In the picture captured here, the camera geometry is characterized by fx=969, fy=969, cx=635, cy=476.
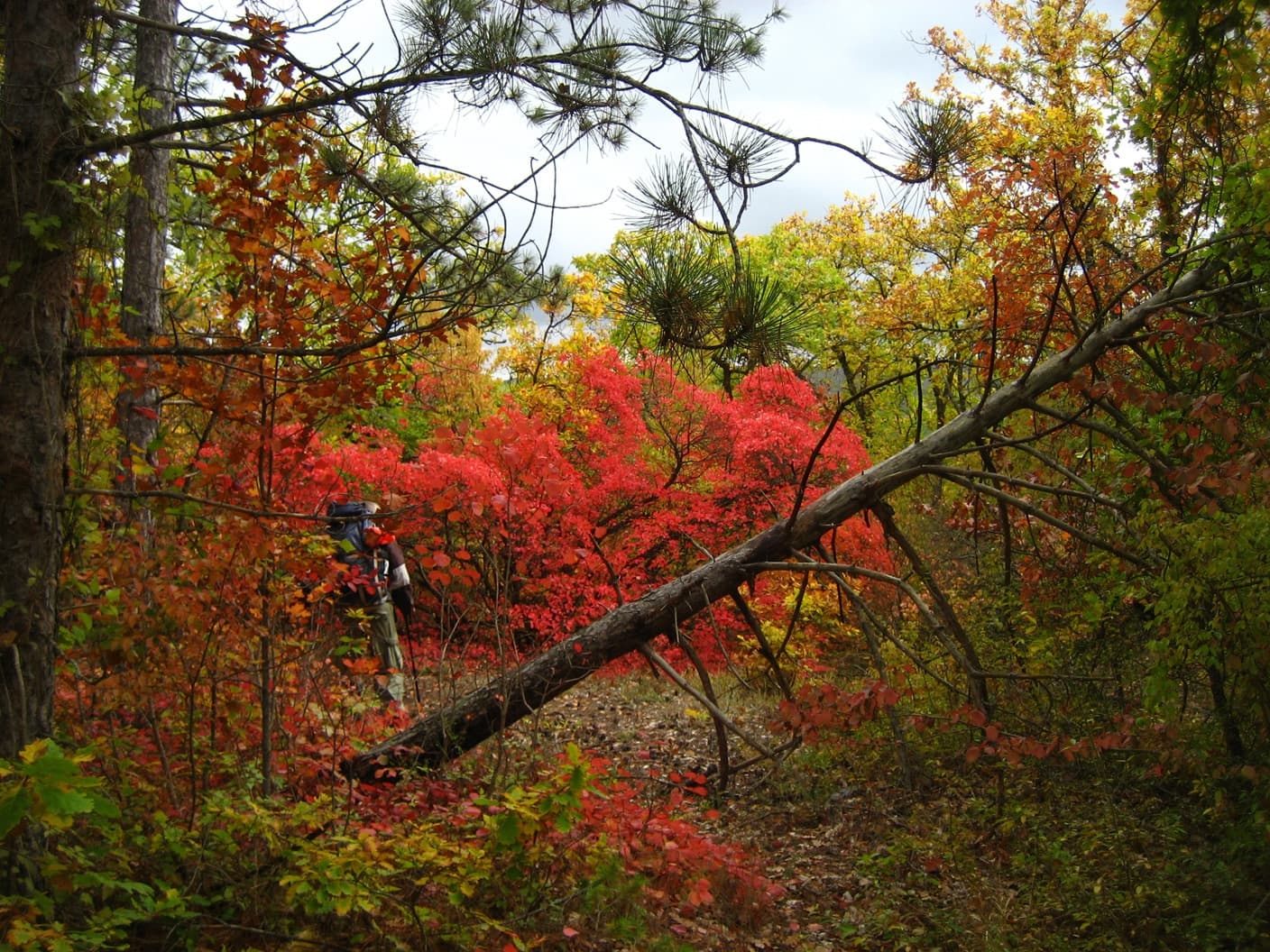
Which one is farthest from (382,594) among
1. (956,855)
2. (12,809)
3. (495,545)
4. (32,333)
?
(12,809)

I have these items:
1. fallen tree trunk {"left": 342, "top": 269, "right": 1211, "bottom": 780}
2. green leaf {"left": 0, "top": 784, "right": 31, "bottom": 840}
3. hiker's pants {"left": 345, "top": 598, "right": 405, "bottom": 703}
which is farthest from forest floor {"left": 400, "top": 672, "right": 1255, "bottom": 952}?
green leaf {"left": 0, "top": 784, "right": 31, "bottom": 840}

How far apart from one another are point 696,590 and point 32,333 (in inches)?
117

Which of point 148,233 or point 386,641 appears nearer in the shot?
point 148,233

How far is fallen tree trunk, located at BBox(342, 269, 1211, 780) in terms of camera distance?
4465mm

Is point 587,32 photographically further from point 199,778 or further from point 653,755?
point 653,755

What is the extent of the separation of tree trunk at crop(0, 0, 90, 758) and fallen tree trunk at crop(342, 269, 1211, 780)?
68.7 inches

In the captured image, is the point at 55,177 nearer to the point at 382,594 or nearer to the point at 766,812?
the point at 382,594

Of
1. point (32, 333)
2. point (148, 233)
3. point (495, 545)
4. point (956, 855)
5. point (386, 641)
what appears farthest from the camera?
point (386, 641)

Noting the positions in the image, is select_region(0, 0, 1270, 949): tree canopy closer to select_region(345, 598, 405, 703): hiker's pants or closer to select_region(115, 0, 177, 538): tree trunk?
select_region(115, 0, 177, 538): tree trunk

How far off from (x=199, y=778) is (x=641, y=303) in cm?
264

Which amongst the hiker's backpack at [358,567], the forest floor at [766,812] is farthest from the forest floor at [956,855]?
the hiker's backpack at [358,567]

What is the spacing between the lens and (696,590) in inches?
187

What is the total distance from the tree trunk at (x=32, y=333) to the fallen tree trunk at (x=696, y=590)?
Result: 175cm

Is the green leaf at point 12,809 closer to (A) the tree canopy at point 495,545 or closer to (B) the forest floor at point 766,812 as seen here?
(A) the tree canopy at point 495,545
